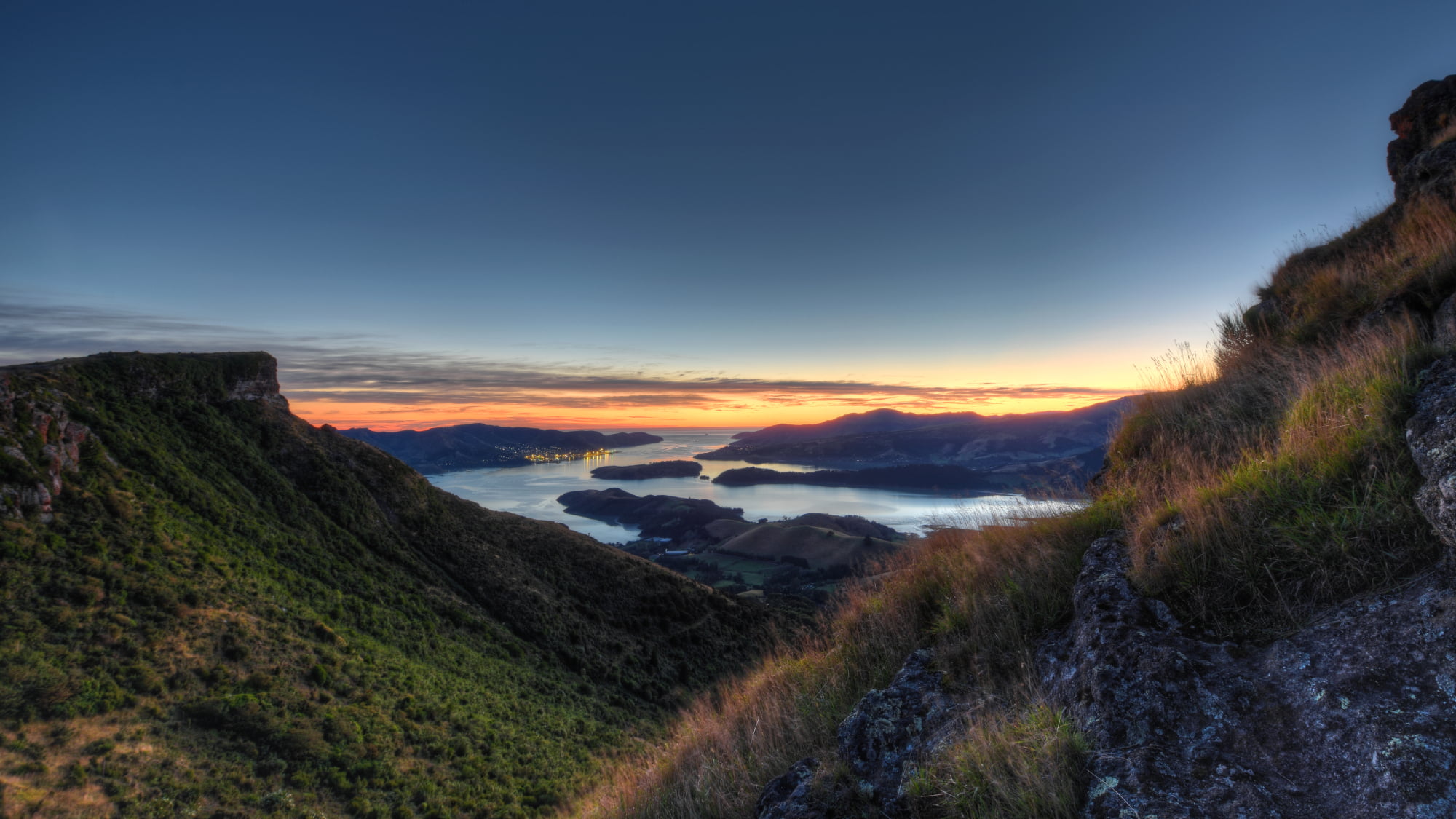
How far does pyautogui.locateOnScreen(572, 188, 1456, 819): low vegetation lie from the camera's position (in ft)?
8.55

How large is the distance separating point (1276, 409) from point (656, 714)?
3283 centimetres

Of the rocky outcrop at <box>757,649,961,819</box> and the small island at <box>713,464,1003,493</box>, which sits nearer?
the rocky outcrop at <box>757,649,961,819</box>

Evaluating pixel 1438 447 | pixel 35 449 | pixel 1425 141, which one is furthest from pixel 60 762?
pixel 1425 141

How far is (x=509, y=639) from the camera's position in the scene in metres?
33.2

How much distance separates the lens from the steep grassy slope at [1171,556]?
2609 millimetres

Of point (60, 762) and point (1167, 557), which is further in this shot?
point (60, 762)

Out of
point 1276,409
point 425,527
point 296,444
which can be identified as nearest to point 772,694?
point 1276,409

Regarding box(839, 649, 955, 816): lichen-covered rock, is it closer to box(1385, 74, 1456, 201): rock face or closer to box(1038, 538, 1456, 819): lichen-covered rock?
box(1038, 538, 1456, 819): lichen-covered rock

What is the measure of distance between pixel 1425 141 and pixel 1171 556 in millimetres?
11035

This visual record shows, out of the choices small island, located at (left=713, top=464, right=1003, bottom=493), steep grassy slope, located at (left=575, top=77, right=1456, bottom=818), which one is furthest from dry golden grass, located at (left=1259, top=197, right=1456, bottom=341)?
small island, located at (left=713, top=464, right=1003, bottom=493)

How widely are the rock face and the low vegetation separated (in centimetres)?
74

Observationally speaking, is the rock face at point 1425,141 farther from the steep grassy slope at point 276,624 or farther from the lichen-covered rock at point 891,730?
the steep grassy slope at point 276,624

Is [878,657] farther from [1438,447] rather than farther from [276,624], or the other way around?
[276,624]

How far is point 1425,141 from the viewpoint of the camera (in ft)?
27.3
